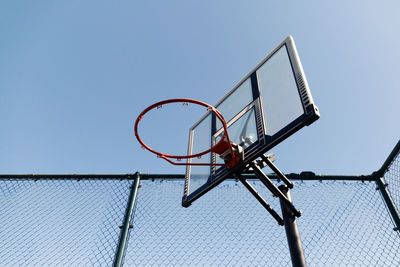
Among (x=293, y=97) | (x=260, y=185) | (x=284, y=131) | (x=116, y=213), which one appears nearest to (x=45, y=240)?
(x=116, y=213)

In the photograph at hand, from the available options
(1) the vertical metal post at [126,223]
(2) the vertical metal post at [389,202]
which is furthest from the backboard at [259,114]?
(2) the vertical metal post at [389,202]

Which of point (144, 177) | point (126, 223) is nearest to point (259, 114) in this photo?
point (144, 177)

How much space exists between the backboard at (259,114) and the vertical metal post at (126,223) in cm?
59

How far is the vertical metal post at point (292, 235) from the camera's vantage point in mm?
2363

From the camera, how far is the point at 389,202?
3525 millimetres

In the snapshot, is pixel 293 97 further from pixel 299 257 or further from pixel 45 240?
pixel 45 240

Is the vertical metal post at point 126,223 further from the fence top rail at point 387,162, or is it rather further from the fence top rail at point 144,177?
the fence top rail at point 387,162

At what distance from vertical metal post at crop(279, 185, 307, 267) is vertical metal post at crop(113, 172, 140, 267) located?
1621 millimetres

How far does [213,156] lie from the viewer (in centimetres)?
324

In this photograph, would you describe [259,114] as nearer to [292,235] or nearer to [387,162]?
[292,235]

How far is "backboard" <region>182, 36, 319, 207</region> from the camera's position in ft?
8.16

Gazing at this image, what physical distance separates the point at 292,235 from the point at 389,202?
182 cm

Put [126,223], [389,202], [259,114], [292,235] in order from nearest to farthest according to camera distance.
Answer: [292,235]
[259,114]
[126,223]
[389,202]

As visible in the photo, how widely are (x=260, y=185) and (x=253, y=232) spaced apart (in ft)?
1.92
